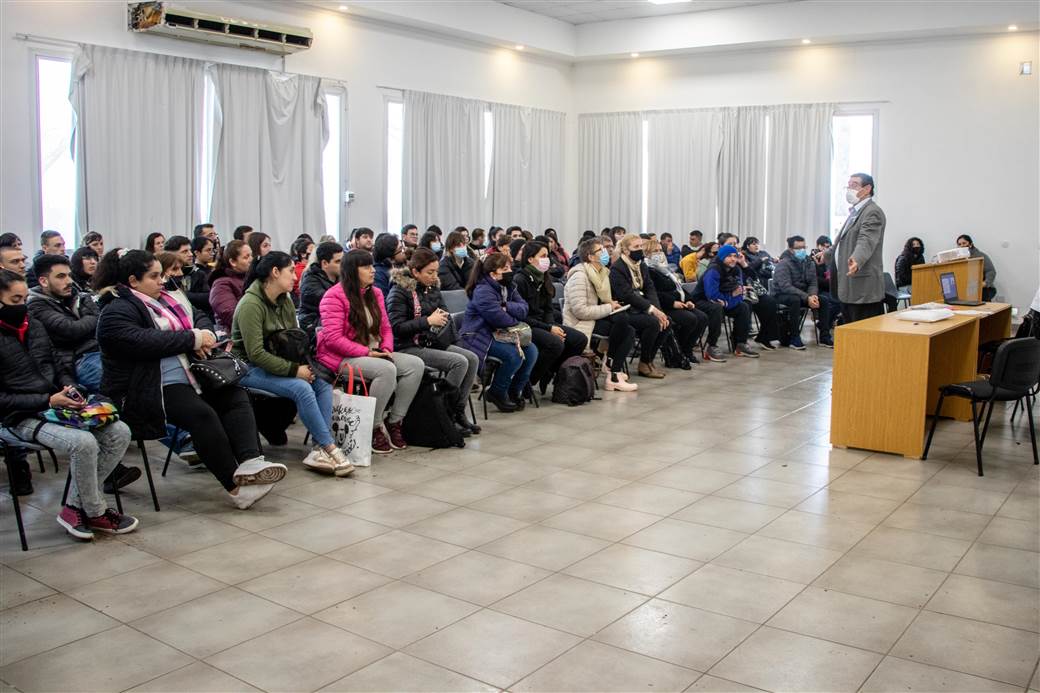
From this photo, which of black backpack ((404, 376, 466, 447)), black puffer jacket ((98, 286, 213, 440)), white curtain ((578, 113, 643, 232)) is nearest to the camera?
black puffer jacket ((98, 286, 213, 440))

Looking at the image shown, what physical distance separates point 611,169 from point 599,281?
306 inches

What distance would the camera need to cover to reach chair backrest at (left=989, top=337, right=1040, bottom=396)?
519cm

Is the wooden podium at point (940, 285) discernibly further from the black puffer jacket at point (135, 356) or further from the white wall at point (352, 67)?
the white wall at point (352, 67)

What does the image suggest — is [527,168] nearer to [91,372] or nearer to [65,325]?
[65,325]

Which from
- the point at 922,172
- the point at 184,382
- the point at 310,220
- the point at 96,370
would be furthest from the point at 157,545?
the point at 922,172

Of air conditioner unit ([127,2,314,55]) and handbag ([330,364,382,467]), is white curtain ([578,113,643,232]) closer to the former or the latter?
air conditioner unit ([127,2,314,55])

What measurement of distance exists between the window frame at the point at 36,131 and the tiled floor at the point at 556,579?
13.0 ft

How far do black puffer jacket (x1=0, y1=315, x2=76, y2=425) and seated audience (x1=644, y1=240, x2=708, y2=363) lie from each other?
5743 millimetres

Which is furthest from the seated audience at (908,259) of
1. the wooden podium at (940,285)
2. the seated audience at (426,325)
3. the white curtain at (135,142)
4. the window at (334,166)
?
the white curtain at (135,142)

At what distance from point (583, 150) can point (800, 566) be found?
12.2m

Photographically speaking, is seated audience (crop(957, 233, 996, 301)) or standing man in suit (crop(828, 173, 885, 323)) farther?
seated audience (crop(957, 233, 996, 301))

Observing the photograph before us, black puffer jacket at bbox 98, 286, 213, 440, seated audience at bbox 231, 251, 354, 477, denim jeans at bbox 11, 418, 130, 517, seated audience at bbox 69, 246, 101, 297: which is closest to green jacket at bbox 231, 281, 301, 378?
seated audience at bbox 231, 251, 354, 477

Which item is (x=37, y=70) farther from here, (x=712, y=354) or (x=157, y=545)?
(x=712, y=354)

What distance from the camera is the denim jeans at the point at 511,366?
6.72 meters
